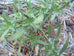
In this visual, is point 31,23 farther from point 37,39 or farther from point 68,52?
point 68,52

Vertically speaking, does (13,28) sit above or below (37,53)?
above

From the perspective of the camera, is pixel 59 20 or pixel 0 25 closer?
pixel 0 25

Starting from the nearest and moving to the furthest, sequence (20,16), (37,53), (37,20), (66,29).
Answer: (37,20), (20,16), (37,53), (66,29)

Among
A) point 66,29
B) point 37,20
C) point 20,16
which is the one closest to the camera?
point 37,20

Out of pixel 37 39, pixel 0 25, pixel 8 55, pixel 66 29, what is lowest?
pixel 8 55

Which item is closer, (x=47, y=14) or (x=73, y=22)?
(x=47, y=14)

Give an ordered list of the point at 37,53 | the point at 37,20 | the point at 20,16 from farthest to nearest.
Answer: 1. the point at 37,53
2. the point at 20,16
3. the point at 37,20

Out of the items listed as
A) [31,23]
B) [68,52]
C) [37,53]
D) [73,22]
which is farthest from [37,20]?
[73,22]

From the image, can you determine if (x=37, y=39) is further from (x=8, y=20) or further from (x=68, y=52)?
(x=68, y=52)

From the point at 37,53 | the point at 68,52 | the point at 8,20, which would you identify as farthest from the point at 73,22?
the point at 8,20
